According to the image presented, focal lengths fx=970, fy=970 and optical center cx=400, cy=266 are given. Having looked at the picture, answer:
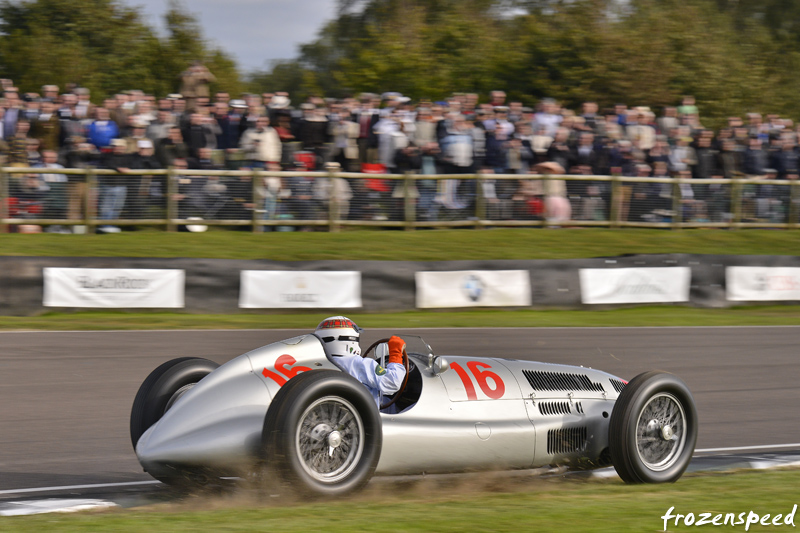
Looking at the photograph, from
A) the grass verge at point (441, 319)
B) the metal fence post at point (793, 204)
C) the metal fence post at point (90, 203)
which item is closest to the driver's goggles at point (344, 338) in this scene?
the grass verge at point (441, 319)

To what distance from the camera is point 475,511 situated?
481cm

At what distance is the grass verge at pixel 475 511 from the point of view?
4445 millimetres

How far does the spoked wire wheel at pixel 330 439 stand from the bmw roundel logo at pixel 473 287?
30.7 ft

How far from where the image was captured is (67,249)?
14.2 meters

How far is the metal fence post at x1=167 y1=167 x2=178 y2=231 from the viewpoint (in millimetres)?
14777

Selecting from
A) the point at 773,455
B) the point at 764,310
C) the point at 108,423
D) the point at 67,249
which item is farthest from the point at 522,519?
the point at 764,310

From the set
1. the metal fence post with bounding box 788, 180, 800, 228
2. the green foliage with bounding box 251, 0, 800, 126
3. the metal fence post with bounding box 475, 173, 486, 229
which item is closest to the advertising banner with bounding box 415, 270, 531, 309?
the metal fence post with bounding box 475, 173, 486, 229

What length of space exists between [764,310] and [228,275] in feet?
28.7

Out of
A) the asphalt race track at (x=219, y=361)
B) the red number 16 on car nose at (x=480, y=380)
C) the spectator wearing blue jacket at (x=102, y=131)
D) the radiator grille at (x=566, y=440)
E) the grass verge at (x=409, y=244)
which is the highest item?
the spectator wearing blue jacket at (x=102, y=131)

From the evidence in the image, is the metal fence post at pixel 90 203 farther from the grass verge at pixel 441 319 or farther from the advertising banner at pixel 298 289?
the advertising banner at pixel 298 289

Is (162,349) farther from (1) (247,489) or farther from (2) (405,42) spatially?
(2) (405,42)

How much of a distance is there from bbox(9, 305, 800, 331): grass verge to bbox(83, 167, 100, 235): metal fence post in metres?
2.33

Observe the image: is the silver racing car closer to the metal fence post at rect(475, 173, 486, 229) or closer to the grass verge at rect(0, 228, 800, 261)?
the grass verge at rect(0, 228, 800, 261)

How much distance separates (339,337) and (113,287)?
27.1 ft
